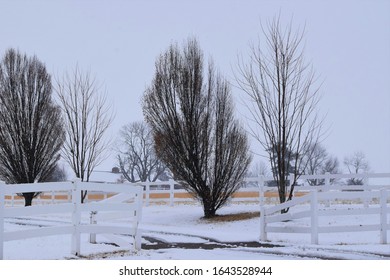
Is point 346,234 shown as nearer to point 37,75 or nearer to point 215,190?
point 215,190

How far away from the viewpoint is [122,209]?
407 inches

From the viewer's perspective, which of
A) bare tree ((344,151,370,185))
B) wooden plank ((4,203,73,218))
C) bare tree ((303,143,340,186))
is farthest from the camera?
bare tree ((303,143,340,186))

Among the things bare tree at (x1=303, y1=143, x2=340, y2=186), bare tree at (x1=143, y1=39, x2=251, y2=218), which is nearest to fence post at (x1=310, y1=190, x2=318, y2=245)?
bare tree at (x1=143, y1=39, x2=251, y2=218)

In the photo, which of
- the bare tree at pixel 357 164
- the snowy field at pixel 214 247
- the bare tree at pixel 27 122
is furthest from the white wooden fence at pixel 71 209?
the bare tree at pixel 357 164

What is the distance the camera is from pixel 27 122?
90.6ft

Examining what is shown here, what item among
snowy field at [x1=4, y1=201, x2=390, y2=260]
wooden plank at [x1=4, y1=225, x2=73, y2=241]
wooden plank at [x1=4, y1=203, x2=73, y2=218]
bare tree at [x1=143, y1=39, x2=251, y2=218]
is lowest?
snowy field at [x1=4, y1=201, x2=390, y2=260]

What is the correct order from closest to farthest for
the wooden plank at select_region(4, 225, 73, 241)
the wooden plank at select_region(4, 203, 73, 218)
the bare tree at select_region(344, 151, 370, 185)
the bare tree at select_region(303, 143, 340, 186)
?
the wooden plank at select_region(4, 225, 73, 241), the wooden plank at select_region(4, 203, 73, 218), the bare tree at select_region(344, 151, 370, 185), the bare tree at select_region(303, 143, 340, 186)

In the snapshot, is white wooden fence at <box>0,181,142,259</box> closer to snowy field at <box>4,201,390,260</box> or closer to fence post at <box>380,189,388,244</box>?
snowy field at <box>4,201,390,260</box>

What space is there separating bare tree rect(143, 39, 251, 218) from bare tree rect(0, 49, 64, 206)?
744cm

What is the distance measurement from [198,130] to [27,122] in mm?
9708

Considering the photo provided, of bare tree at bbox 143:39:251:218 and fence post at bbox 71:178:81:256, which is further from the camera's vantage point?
bare tree at bbox 143:39:251:218

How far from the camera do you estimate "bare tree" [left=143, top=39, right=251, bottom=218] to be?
21.3 meters

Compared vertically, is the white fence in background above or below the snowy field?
above

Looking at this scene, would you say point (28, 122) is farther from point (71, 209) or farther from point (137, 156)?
point (137, 156)
